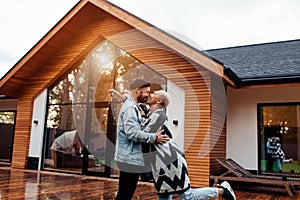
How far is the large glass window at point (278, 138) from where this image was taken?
21.8ft

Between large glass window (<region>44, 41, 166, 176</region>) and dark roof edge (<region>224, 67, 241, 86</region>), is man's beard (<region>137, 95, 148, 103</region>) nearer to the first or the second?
dark roof edge (<region>224, 67, 241, 86</region>)

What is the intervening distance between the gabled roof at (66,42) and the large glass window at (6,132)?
2696 mm

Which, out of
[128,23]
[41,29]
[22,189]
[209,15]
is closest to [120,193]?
[22,189]

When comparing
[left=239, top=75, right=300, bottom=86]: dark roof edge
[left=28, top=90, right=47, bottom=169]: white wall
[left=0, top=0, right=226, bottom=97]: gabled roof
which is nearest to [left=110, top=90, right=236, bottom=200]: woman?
[left=239, top=75, right=300, bottom=86]: dark roof edge

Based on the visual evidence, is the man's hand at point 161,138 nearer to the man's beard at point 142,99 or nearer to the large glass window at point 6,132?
the man's beard at point 142,99

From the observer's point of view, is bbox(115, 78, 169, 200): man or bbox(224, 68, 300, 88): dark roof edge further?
bbox(224, 68, 300, 88): dark roof edge

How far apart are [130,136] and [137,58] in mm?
4642

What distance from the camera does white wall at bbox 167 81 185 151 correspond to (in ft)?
20.4

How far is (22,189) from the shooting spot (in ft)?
15.6

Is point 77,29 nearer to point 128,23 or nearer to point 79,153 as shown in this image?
point 128,23

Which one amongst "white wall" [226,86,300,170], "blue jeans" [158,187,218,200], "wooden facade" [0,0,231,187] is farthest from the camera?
"white wall" [226,86,300,170]

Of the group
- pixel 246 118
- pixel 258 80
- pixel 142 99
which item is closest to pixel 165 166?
pixel 142 99

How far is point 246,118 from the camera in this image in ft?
22.3

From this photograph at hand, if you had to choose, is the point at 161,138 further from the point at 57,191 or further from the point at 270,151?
the point at 270,151
